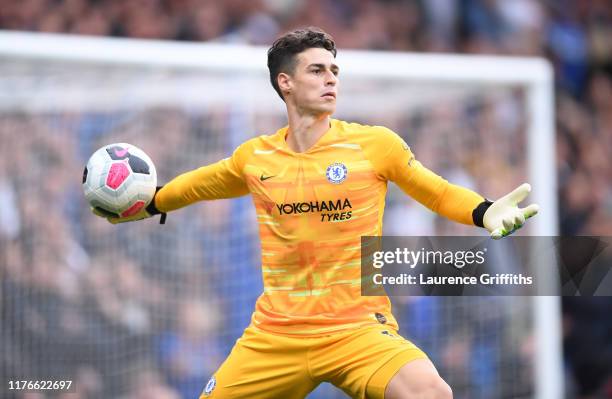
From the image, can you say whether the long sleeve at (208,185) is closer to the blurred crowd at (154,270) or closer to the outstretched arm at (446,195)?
the outstretched arm at (446,195)

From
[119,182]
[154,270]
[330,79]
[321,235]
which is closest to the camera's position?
[321,235]

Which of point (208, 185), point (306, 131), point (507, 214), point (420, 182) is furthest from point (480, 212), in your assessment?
point (208, 185)

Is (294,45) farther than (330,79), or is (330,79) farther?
(294,45)

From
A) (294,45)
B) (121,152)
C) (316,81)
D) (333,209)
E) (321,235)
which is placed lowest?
(321,235)

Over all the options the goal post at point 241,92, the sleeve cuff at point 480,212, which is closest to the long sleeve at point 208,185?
the sleeve cuff at point 480,212

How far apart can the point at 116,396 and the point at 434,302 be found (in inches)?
107

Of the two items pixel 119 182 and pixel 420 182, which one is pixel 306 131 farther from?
pixel 119 182

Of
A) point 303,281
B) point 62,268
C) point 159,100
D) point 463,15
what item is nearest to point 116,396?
point 62,268

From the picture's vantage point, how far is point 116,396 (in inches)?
308

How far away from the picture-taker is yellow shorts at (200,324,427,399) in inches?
186

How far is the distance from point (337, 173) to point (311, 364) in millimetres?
963

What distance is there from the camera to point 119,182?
5430 mm

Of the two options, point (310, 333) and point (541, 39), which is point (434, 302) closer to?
point (310, 333)

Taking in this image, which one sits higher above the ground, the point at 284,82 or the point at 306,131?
the point at 284,82
